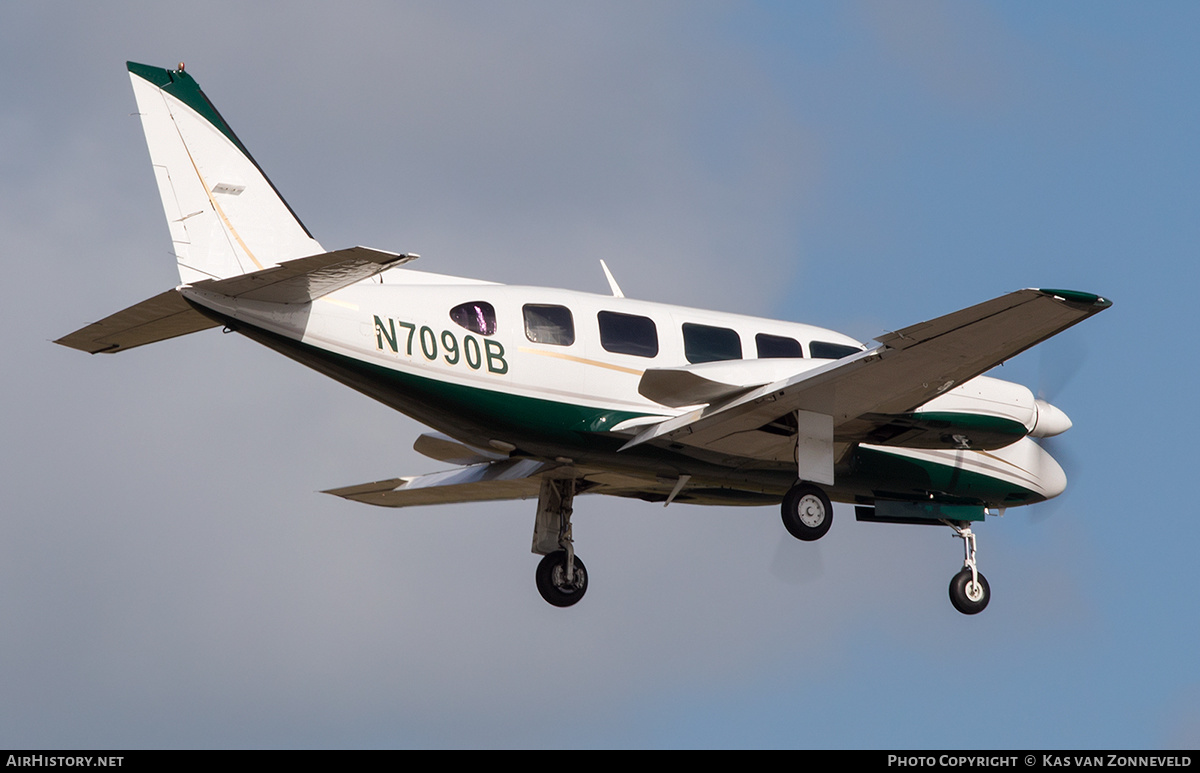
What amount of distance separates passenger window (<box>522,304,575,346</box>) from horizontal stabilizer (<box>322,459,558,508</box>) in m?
3.11

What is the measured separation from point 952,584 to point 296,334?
11.3m

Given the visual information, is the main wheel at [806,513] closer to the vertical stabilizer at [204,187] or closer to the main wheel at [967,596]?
the main wheel at [967,596]

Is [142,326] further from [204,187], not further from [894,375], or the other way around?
[894,375]

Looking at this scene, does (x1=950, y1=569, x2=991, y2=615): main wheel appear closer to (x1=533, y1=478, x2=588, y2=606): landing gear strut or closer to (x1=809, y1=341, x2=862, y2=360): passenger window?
(x1=809, y1=341, x2=862, y2=360): passenger window

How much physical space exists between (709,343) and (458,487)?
17.9ft

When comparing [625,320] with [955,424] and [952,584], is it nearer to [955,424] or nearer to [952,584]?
[955,424]

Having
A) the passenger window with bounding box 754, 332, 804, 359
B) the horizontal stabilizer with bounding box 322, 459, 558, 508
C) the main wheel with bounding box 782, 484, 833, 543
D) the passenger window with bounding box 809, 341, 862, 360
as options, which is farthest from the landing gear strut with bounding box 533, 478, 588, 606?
the passenger window with bounding box 809, 341, 862, 360

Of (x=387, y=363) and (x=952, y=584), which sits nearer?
(x=387, y=363)

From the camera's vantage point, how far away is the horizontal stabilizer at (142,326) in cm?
1866

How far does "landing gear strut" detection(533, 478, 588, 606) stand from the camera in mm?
23156

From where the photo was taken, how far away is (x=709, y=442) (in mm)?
21078

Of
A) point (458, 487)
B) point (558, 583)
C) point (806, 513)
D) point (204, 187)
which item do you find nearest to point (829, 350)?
point (806, 513)

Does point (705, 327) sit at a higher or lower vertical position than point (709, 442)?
higher
